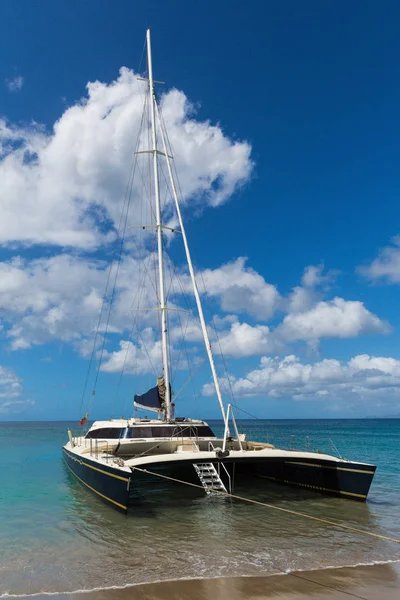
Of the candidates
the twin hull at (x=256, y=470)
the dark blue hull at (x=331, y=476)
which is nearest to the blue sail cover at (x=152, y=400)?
the twin hull at (x=256, y=470)

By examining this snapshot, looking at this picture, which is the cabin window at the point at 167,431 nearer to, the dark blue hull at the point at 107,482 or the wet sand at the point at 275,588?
the dark blue hull at the point at 107,482

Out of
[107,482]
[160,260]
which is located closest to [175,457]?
[107,482]

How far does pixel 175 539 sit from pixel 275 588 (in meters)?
3.49

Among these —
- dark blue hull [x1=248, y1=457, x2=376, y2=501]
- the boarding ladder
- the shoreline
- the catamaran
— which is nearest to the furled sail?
the catamaran

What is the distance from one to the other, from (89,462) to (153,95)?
17682 mm

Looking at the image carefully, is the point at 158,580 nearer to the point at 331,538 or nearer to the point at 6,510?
the point at 331,538

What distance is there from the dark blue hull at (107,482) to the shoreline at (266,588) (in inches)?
151

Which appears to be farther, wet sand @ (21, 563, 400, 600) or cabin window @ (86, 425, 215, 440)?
cabin window @ (86, 425, 215, 440)

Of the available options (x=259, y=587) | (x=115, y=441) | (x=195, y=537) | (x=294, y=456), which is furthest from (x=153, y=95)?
(x=259, y=587)

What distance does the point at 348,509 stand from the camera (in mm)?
13180

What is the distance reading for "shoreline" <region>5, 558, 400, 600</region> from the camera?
23.3 feet

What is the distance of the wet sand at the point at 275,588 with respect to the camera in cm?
710

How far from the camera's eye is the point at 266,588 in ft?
24.4

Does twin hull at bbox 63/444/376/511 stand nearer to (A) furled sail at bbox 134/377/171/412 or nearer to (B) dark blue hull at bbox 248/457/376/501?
(B) dark blue hull at bbox 248/457/376/501
